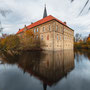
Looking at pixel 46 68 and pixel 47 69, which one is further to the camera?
pixel 46 68

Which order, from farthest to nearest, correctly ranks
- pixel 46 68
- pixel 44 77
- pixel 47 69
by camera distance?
pixel 46 68
pixel 47 69
pixel 44 77

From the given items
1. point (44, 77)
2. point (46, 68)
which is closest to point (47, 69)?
point (46, 68)

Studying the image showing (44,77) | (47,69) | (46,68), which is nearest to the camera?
(44,77)

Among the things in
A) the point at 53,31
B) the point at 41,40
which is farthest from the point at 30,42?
the point at 53,31

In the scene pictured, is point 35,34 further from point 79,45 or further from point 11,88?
point 79,45

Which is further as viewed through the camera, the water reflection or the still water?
the water reflection

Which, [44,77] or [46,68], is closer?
[44,77]

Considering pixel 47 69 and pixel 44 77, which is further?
pixel 47 69

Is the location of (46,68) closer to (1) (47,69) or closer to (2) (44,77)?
(1) (47,69)

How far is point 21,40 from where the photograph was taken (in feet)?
58.0

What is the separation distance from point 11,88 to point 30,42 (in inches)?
632

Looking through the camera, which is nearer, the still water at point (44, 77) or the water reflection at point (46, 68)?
the still water at point (44, 77)

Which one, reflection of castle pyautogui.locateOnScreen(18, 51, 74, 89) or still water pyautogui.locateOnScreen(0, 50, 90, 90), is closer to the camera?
still water pyautogui.locateOnScreen(0, 50, 90, 90)

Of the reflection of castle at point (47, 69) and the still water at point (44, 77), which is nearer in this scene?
the still water at point (44, 77)
